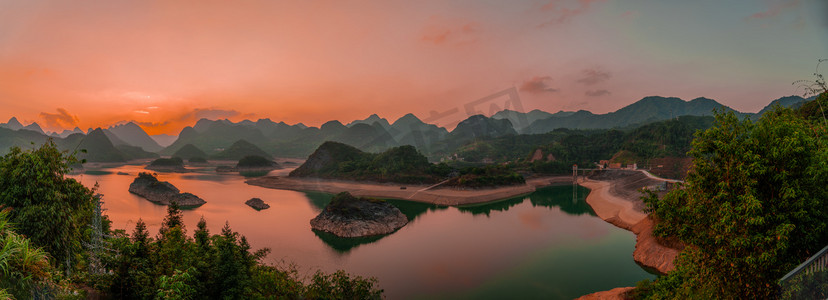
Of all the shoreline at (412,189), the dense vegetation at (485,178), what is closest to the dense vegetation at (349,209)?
the shoreline at (412,189)

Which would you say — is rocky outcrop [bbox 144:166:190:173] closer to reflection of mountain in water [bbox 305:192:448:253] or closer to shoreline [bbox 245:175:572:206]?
shoreline [bbox 245:175:572:206]

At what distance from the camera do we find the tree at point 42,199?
1084cm

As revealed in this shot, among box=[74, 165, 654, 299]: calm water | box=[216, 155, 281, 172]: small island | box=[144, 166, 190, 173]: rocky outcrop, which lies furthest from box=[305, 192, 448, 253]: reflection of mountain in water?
box=[144, 166, 190, 173]: rocky outcrop

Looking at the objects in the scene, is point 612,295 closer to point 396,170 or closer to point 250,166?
point 396,170

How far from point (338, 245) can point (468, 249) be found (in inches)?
596

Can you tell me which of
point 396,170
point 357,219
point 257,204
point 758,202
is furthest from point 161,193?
point 758,202

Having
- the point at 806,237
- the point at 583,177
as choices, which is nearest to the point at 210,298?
the point at 806,237

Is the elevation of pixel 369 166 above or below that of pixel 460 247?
above

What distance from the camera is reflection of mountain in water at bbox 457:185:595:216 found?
58822mm

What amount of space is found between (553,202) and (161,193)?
83.1m

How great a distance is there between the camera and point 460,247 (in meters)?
36.2

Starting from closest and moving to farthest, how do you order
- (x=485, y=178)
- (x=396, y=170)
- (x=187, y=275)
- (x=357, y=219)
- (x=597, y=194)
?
(x=187, y=275) < (x=357, y=219) < (x=597, y=194) < (x=485, y=178) < (x=396, y=170)

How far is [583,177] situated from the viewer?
97.2 metres

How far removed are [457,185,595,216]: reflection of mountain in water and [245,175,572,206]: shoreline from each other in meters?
2.84
